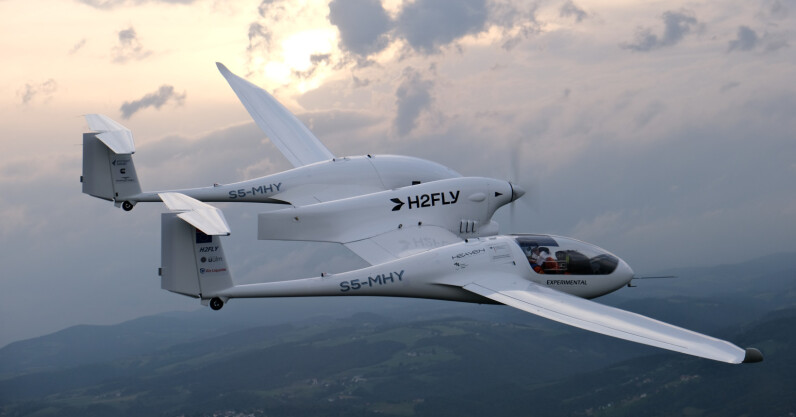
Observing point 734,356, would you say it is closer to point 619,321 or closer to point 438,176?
point 619,321

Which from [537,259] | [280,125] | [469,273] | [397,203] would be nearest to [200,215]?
[469,273]

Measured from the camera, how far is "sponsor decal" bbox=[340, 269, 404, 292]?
2775cm

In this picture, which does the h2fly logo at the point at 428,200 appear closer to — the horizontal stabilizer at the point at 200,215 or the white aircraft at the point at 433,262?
the white aircraft at the point at 433,262

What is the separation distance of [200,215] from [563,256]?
Answer: 573 inches

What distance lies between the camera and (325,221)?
34.9 m

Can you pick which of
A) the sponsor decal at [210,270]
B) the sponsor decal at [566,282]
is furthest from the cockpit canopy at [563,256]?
the sponsor decal at [210,270]

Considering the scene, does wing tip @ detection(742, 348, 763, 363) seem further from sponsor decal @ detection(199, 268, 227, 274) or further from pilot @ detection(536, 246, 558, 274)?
sponsor decal @ detection(199, 268, 227, 274)

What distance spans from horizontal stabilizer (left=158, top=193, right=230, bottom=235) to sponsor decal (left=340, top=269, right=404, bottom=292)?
21.2ft

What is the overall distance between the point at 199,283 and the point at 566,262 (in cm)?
1428

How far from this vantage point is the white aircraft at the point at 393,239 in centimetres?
2400

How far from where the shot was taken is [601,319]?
25656 millimetres

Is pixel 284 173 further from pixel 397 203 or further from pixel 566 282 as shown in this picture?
pixel 566 282

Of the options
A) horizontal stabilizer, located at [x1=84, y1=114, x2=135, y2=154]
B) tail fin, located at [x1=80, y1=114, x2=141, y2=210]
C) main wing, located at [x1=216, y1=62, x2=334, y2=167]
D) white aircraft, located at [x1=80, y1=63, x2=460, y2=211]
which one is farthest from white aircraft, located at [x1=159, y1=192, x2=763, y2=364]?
main wing, located at [x1=216, y1=62, x2=334, y2=167]

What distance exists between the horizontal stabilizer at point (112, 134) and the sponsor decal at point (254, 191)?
5393 millimetres
